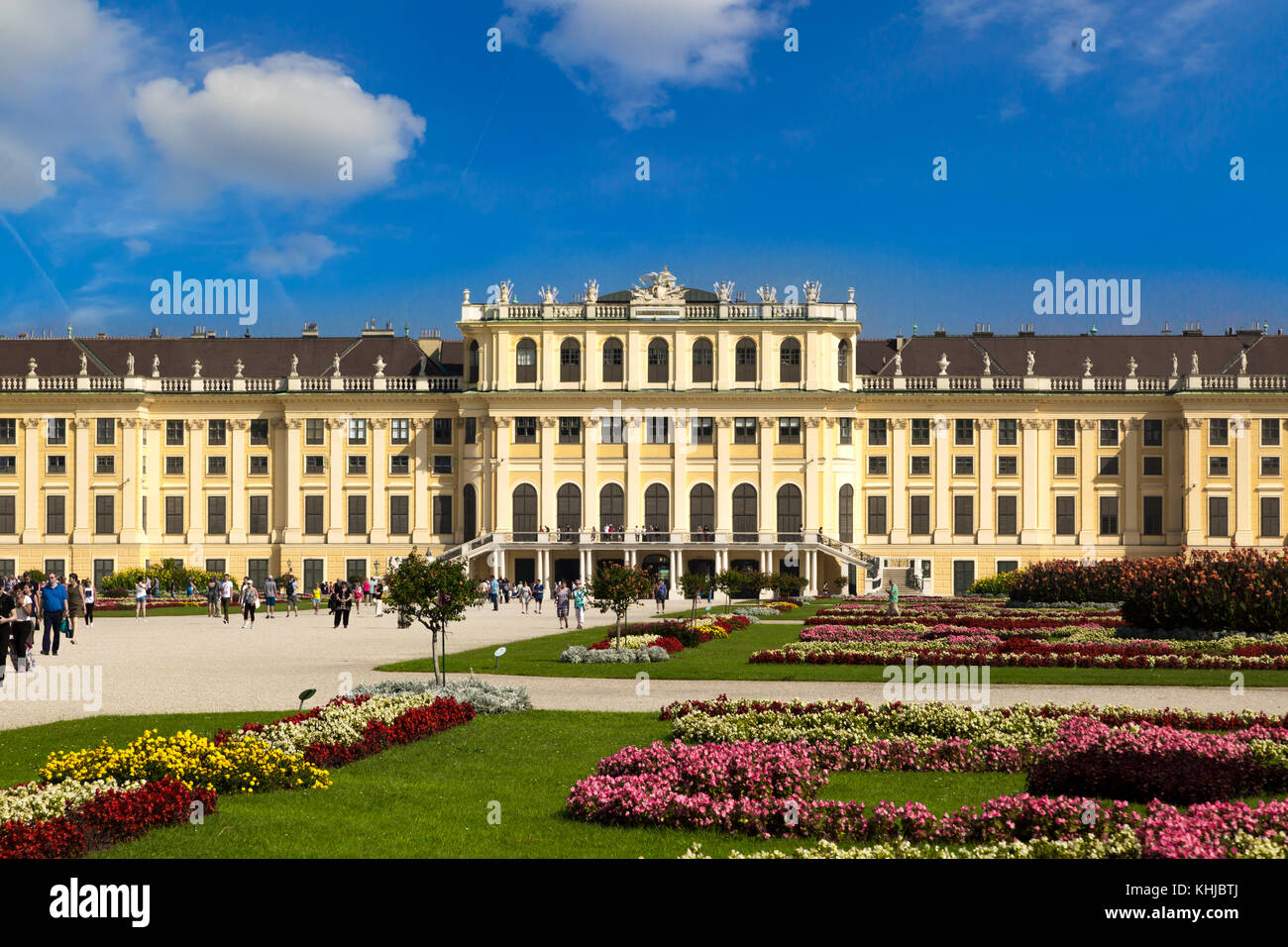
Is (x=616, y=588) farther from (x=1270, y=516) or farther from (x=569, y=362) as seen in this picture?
(x=1270, y=516)

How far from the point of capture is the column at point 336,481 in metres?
77.4

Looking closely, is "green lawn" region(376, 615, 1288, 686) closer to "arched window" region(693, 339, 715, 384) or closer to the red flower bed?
the red flower bed

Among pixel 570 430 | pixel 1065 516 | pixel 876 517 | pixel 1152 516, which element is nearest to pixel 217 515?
pixel 570 430

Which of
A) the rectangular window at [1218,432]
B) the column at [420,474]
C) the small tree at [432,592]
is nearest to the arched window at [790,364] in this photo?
the column at [420,474]

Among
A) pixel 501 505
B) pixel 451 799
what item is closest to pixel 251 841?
pixel 451 799

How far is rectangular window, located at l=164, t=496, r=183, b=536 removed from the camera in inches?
3088

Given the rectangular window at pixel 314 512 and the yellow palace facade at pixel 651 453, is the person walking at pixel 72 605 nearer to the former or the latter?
the yellow palace facade at pixel 651 453

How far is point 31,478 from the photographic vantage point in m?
77.4

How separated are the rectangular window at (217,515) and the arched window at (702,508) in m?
27.8

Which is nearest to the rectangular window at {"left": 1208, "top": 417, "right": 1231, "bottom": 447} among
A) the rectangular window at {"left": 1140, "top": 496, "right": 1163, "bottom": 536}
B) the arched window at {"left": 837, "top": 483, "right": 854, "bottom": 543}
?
the rectangular window at {"left": 1140, "top": 496, "right": 1163, "bottom": 536}

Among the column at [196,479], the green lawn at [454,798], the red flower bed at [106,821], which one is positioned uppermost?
the column at [196,479]

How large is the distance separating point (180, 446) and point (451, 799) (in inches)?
2815

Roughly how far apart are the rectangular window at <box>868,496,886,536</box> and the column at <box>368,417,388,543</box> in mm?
24532
